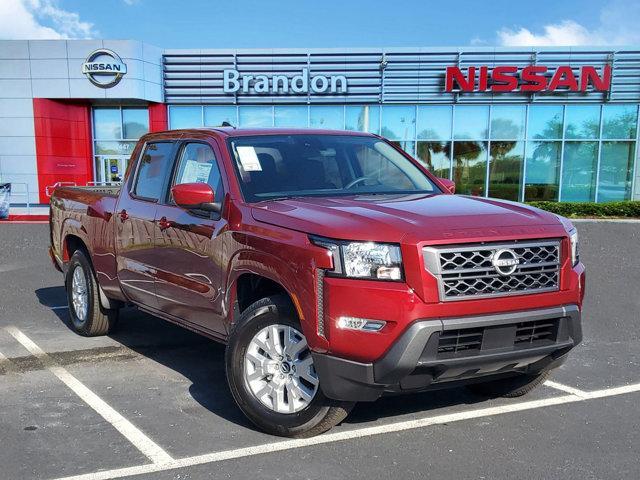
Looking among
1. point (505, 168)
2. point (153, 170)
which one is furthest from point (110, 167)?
point (153, 170)

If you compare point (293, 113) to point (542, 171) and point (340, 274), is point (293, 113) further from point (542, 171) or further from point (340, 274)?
point (340, 274)

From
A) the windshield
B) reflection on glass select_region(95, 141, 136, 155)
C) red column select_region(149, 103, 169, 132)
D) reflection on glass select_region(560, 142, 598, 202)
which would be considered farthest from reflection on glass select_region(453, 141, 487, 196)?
the windshield

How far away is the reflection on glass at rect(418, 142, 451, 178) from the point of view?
2548 cm

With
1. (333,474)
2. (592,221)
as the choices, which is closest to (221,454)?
(333,474)

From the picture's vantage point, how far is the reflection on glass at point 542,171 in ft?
83.3

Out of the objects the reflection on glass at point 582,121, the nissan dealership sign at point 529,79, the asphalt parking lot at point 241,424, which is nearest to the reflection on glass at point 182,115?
the nissan dealership sign at point 529,79

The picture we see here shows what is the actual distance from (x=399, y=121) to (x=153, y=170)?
21010 millimetres

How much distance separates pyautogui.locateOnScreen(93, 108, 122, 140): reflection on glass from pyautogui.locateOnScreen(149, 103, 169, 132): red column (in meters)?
1.60

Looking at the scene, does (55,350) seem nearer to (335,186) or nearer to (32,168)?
(335,186)

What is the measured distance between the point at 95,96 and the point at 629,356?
24186mm

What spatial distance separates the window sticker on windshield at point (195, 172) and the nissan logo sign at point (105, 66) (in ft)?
72.1

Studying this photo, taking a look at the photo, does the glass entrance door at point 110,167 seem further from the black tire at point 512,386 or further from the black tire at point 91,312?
the black tire at point 512,386

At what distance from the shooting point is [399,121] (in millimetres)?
25391

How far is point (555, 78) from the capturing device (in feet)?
80.1
